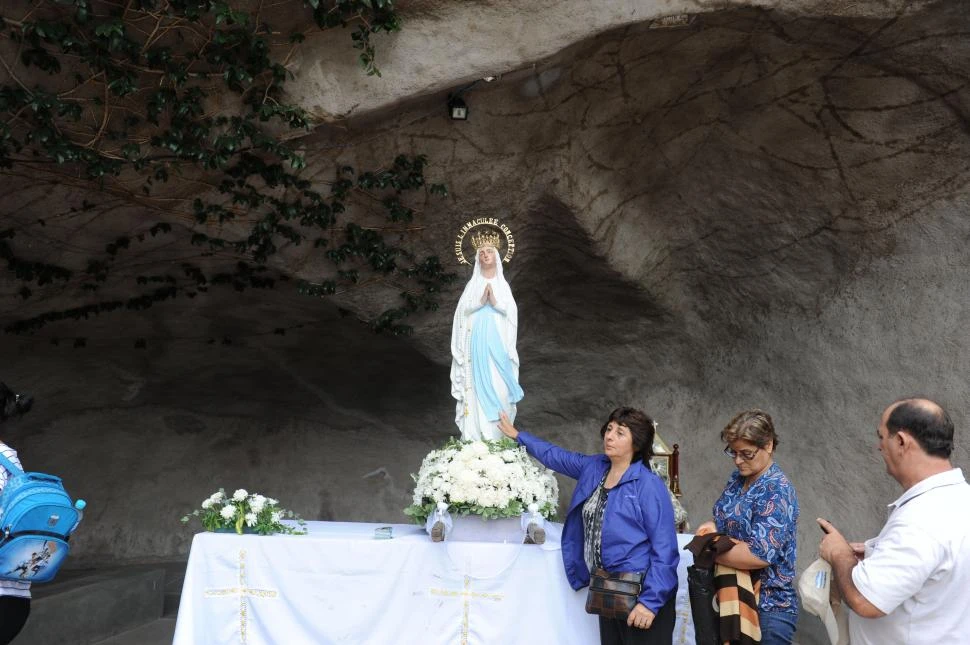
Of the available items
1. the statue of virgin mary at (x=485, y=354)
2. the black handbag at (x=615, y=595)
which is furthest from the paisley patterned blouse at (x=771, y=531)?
the statue of virgin mary at (x=485, y=354)

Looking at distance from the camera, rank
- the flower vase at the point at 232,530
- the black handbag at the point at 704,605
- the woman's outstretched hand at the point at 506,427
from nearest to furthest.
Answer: the black handbag at the point at 704,605
the flower vase at the point at 232,530
the woman's outstretched hand at the point at 506,427

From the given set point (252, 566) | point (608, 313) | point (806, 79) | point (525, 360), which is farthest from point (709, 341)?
point (252, 566)

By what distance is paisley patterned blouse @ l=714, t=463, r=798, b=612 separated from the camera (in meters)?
3.15

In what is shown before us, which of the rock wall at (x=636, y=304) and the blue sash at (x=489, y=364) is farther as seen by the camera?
the rock wall at (x=636, y=304)

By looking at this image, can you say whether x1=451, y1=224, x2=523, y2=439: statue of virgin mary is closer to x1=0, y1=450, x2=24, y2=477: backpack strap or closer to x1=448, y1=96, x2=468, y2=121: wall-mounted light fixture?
x1=448, y1=96, x2=468, y2=121: wall-mounted light fixture

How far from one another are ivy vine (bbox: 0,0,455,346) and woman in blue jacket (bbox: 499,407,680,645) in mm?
3127

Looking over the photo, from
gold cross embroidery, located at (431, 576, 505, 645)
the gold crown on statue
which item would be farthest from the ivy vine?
gold cross embroidery, located at (431, 576, 505, 645)

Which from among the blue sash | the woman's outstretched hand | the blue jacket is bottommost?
the blue jacket

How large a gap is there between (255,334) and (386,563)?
5740 mm

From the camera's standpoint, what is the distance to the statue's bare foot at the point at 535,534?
4047mm

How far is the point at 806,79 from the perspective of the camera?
6.40 metres

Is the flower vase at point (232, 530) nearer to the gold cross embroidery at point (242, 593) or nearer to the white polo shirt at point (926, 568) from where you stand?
the gold cross embroidery at point (242, 593)

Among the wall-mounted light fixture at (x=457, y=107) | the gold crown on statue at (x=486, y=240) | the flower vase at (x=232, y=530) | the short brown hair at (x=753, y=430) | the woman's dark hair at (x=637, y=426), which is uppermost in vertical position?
the wall-mounted light fixture at (x=457, y=107)

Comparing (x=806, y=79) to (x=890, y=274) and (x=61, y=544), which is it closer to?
(x=890, y=274)
